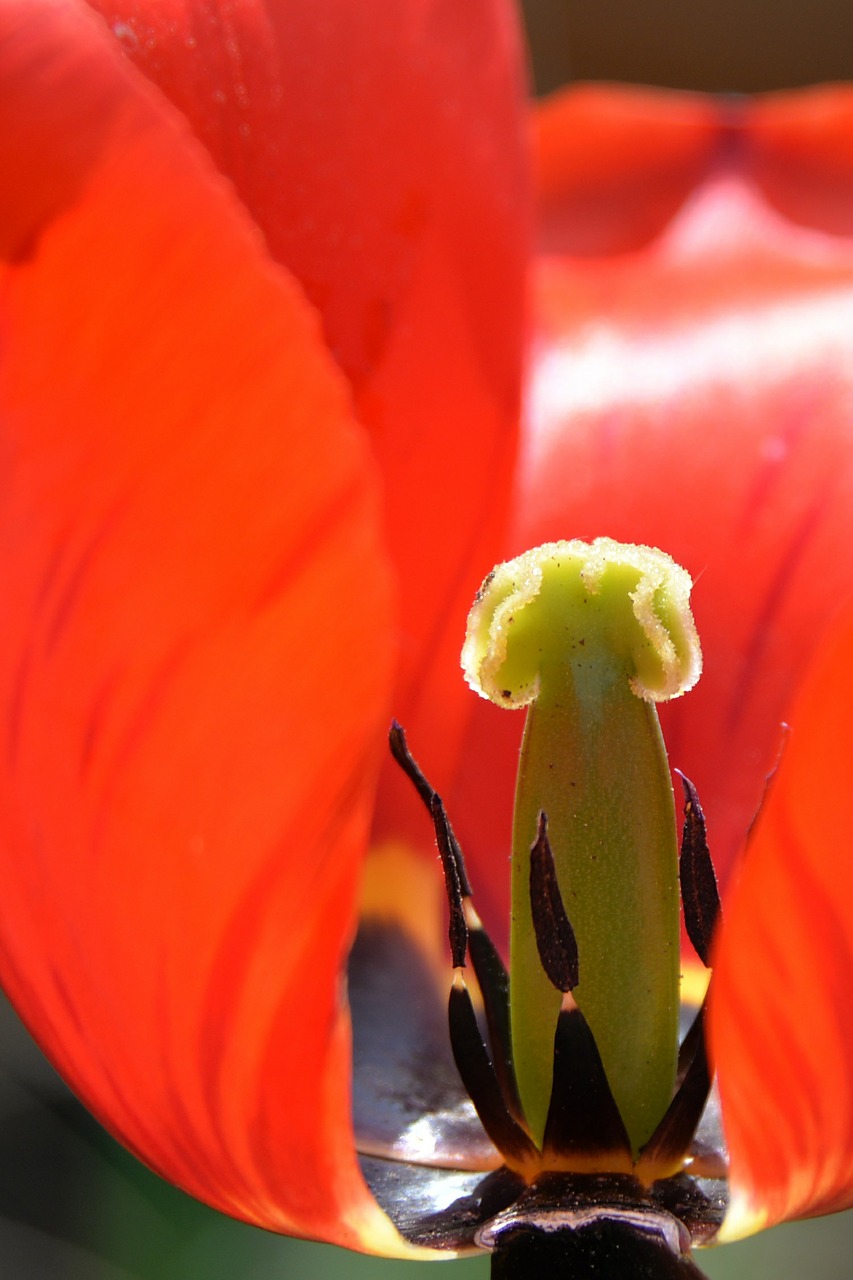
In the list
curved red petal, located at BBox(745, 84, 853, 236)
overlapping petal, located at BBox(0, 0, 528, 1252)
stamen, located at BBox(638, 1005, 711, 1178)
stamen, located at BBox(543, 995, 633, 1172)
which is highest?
overlapping petal, located at BBox(0, 0, 528, 1252)

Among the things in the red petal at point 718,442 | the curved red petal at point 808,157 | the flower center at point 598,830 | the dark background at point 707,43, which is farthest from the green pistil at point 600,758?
the dark background at point 707,43

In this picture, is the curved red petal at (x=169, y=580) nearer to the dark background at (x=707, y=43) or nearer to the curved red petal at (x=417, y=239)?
the curved red petal at (x=417, y=239)

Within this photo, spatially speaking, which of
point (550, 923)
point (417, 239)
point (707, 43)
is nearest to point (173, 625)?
point (550, 923)

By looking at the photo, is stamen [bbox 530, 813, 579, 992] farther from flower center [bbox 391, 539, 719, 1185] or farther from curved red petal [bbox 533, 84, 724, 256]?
curved red petal [bbox 533, 84, 724, 256]

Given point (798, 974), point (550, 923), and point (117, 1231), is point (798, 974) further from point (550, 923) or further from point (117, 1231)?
point (117, 1231)

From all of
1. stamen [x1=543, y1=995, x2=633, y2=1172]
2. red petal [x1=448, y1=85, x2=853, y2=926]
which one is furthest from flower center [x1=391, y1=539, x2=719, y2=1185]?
red petal [x1=448, y1=85, x2=853, y2=926]

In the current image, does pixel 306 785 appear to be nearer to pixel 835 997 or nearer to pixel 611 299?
pixel 835 997

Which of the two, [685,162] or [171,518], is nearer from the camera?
[171,518]

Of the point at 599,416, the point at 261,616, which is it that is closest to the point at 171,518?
the point at 261,616
